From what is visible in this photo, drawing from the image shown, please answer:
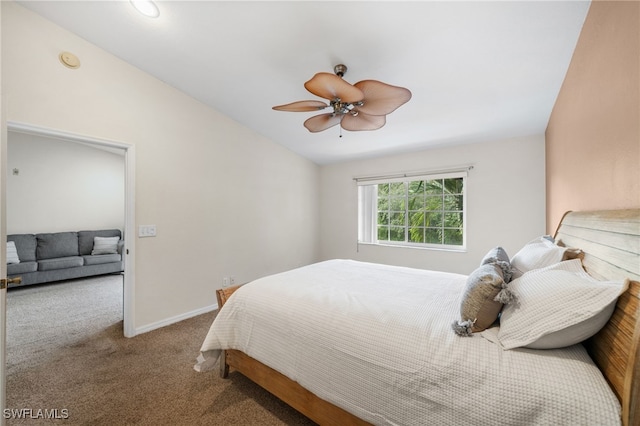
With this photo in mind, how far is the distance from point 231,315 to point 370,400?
3.43 feet

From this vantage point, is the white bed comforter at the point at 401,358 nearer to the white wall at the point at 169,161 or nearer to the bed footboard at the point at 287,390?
the bed footboard at the point at 287,390

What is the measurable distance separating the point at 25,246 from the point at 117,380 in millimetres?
4443

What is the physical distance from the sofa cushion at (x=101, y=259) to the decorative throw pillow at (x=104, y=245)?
0.46ft

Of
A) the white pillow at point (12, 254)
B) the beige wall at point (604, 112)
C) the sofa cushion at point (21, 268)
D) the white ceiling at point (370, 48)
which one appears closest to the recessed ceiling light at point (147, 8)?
the white ceiling at point (370, 48)

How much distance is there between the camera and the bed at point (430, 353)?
832mm

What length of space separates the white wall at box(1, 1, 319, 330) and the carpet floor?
1.37 ft

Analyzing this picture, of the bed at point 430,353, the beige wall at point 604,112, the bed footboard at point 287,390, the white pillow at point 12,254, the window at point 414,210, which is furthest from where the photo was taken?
the white pillow at point 12,254

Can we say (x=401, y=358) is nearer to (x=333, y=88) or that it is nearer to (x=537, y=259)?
(x=537, y=259)

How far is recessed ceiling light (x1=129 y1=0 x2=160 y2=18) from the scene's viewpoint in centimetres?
191

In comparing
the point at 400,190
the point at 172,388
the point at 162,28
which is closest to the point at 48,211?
the point at 162,28

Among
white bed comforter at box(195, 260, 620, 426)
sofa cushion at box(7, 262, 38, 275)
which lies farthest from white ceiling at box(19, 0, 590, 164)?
sofa cushion at box(7, 262, 38, 275)

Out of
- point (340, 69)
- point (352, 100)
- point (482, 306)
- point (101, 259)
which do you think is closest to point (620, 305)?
point (482, 306)

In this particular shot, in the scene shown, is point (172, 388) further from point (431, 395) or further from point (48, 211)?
point (48, 211)

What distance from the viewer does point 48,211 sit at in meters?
5.05
